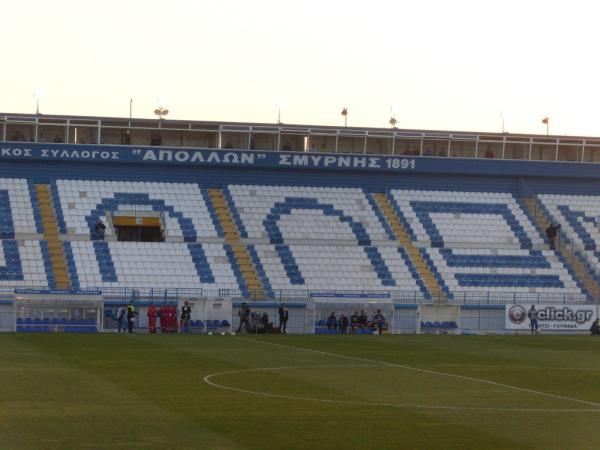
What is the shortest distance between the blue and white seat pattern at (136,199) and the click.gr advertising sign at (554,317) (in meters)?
18.1

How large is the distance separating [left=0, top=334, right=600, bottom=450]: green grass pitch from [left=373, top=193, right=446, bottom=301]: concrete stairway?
23.5 m

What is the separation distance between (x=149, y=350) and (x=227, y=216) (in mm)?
31713

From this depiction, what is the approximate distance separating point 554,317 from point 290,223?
1723 centimetres

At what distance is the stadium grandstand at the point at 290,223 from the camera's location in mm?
65250

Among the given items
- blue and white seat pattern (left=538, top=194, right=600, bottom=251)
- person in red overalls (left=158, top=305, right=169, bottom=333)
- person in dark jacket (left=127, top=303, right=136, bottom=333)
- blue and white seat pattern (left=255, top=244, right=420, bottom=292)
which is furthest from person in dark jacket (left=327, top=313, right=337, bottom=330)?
blue and white seat pattern (left=538, top=194, right=600, bottom=251)

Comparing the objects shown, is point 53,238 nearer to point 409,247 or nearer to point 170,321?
point 170,321

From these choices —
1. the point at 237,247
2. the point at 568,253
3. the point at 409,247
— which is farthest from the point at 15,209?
the point at 568,253

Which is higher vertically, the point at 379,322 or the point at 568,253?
the point at 568,253

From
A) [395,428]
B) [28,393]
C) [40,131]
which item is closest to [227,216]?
[40,131]

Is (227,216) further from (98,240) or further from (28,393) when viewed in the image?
Result: (28,393)

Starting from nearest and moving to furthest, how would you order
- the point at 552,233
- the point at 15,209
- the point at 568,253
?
the point at 15,209, the point at 568,253, the point at 552,233

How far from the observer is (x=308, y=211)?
251 feet

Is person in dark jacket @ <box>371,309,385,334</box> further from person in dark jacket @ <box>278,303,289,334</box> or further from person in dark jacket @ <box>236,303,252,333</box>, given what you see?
person in dark jacket @ <box>236,303,252,333</box>

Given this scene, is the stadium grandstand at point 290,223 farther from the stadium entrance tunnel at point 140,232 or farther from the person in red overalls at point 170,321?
the person in red overalls at point 170,321
